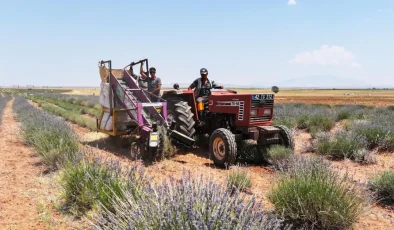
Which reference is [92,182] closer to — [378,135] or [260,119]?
[260,119]

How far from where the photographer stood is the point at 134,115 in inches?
307

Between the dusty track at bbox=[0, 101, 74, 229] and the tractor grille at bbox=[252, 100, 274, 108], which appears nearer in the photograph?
the dusty track at bbox=[0, 101, 74, 229]

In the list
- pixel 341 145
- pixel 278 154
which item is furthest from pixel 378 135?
pixel 278 154

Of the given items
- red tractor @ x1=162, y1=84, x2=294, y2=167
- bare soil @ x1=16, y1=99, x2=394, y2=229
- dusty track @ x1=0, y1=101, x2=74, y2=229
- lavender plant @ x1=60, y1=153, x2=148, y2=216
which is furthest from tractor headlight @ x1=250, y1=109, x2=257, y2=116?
dusty track @ x1=0, y1=101, x2=74, y2=229

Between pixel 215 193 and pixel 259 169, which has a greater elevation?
pixel 215 193

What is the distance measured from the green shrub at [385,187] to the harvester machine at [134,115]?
383 cm

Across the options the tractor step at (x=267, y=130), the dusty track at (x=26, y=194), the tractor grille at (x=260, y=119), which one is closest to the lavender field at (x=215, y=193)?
the dusty track at (x=26, y=194)

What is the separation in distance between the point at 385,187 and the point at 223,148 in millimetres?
2964

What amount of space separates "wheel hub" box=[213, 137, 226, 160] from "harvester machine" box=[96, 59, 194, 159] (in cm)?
75

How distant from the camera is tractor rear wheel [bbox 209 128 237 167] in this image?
6.49m

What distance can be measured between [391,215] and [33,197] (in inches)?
197

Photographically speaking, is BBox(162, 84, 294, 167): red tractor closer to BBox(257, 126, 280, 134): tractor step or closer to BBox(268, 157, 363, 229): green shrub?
BBox(257, 126, 280, 134): tractor step

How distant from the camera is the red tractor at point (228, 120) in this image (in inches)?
270

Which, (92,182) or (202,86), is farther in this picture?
(202,86)
